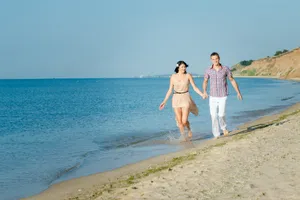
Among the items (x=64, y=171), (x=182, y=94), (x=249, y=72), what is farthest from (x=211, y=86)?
(x=249, y=72)

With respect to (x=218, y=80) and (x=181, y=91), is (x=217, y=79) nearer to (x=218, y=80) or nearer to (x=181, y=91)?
(x=218, y=80)

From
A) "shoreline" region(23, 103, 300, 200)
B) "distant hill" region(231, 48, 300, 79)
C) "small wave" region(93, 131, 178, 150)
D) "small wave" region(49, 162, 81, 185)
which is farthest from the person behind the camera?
"distant hill" region(231, 48, 300, 79)

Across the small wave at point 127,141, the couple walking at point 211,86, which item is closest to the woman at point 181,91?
the couple walking at point 211,86

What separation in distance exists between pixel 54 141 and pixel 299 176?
1075 centimetres

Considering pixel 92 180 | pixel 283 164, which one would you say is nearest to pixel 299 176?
pixel 283 164

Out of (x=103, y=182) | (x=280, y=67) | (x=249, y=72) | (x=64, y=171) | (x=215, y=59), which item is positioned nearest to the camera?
(x=103, y=182)

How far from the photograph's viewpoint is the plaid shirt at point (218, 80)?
10.7 meters

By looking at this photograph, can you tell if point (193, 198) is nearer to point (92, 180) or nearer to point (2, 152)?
point (92, 180)

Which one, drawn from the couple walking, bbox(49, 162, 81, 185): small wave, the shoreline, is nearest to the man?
the couple walking

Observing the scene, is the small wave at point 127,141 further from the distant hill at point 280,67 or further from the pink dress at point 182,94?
the distant hill at point 280,67

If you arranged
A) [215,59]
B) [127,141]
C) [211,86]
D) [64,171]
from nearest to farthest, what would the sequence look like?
[64,171] → [215,59] → [211,86] → [127,141]

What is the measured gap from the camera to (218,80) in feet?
35.3

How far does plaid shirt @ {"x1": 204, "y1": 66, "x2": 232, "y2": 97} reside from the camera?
10.7m

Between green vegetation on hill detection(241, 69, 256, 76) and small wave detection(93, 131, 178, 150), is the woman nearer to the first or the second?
small wave detection(93, 131, 178, 150)
